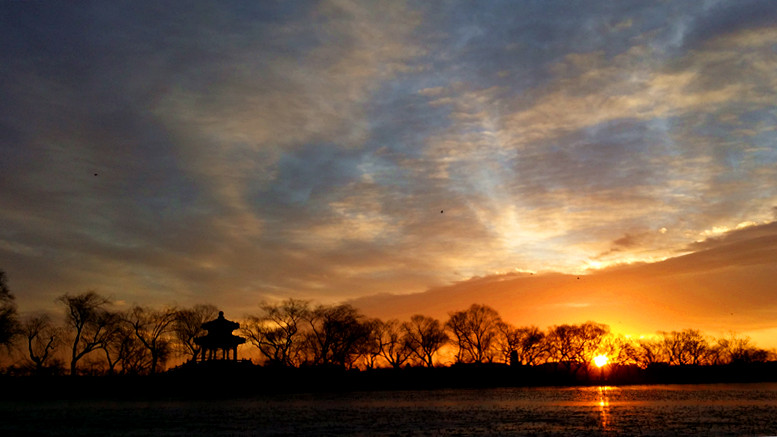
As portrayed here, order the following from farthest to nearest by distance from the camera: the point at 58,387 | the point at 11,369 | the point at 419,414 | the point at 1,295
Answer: the point at 11,369
the point at 58,387
the point at 1,295
the point at 419,414

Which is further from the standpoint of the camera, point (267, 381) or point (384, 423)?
point (267, 381)

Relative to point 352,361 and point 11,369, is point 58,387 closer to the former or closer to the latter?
point 11,369

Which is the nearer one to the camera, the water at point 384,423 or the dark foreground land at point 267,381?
the water at point 384,423

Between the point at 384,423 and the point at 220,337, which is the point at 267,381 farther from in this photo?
the point at 384,423

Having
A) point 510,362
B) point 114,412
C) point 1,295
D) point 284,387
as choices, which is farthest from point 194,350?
point 510,362

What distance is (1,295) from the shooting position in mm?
74625

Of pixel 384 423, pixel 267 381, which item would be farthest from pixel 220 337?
pixel 384 423

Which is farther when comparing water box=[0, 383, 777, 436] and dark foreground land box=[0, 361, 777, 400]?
dark foreground land box=[0, 361, 777, 400]

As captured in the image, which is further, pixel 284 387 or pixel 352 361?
pixel 352 361

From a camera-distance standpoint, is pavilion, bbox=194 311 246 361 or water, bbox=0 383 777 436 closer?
water, bbox=0 383 777 436

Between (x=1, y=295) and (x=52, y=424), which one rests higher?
(x=1, y=295)

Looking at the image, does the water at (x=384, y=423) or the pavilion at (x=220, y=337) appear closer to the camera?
the water at (x=384, y=423)

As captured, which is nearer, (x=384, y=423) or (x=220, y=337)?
(x=384, y=423)

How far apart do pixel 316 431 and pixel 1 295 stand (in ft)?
191
